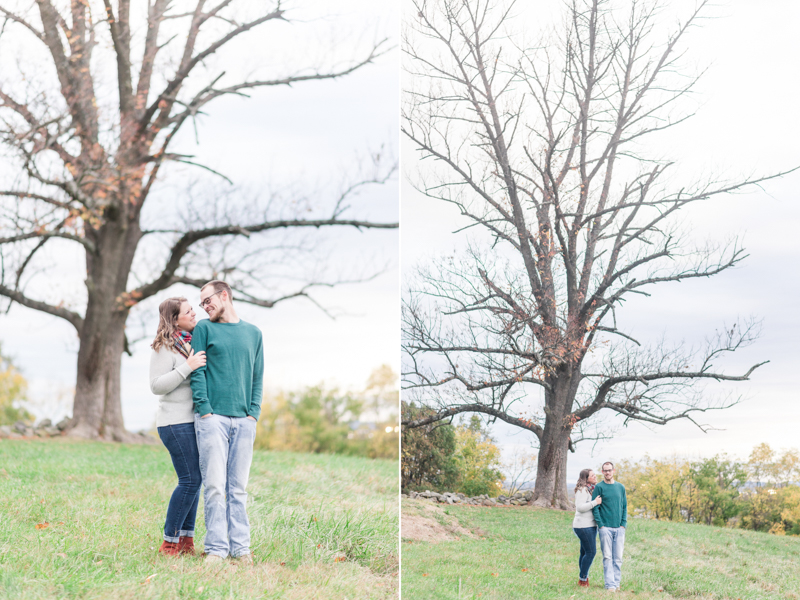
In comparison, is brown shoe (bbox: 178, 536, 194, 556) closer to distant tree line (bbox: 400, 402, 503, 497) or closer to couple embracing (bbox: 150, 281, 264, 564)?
couple embracing (bbox: 150, 281, 264, 564)

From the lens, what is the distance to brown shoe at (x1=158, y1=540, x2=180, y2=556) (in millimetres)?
3534

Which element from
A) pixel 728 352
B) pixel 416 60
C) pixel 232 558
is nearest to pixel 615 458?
pixel 728 352

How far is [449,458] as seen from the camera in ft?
13.7

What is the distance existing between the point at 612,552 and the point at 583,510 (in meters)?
0.26

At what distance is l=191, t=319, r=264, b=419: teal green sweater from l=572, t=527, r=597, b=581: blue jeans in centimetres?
195

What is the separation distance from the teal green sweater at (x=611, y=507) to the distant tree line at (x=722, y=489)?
4cm

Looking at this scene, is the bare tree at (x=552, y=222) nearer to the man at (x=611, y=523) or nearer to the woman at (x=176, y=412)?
the man at (x=611, y=523)

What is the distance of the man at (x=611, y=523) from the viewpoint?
3.61m

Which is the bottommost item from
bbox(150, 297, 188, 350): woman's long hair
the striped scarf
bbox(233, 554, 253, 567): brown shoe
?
bbox(233, 554, 253, 567): brown shoe

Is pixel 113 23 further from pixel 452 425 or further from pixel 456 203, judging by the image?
pixel 452 425

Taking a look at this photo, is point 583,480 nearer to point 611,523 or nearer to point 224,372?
point 611,523

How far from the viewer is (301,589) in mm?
3359

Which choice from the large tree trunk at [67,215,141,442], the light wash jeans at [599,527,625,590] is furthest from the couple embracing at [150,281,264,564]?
the large tree trunk at [67,215,141,442]

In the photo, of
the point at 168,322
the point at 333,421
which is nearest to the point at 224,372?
the point at 168,322
